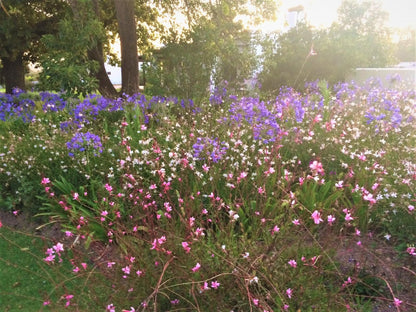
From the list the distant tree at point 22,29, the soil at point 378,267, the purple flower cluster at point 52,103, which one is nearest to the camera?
the soil at point 378,267

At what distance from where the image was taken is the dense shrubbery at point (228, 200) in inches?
93.7

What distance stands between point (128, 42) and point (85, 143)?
7.92m

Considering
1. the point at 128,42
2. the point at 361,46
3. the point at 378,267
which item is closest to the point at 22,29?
the point at 128,42

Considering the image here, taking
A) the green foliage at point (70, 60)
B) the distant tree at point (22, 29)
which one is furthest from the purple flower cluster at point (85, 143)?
the distant tree at point (22, 29)

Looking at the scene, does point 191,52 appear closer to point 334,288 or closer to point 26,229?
point 26,229

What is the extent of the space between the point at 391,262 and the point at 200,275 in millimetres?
1537

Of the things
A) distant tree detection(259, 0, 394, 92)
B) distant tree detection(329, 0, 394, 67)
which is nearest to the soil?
distant tree detection(259, 0, 394, 92)

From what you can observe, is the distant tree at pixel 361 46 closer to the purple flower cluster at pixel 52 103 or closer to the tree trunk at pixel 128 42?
the tree trunk at pixel 128 42

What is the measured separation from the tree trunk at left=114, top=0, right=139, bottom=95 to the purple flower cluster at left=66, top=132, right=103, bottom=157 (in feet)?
22.5

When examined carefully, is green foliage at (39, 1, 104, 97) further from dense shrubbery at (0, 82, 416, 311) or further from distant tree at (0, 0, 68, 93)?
distant tree at (0, 0, 68, 93)

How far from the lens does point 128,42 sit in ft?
38.4

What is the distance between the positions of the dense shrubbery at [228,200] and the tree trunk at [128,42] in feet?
15.9

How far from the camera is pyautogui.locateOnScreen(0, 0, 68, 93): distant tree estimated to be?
14781 mm

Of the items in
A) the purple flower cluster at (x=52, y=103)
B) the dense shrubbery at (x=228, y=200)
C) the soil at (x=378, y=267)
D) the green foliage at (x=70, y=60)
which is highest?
the green foliage at (x=70, y=60)
